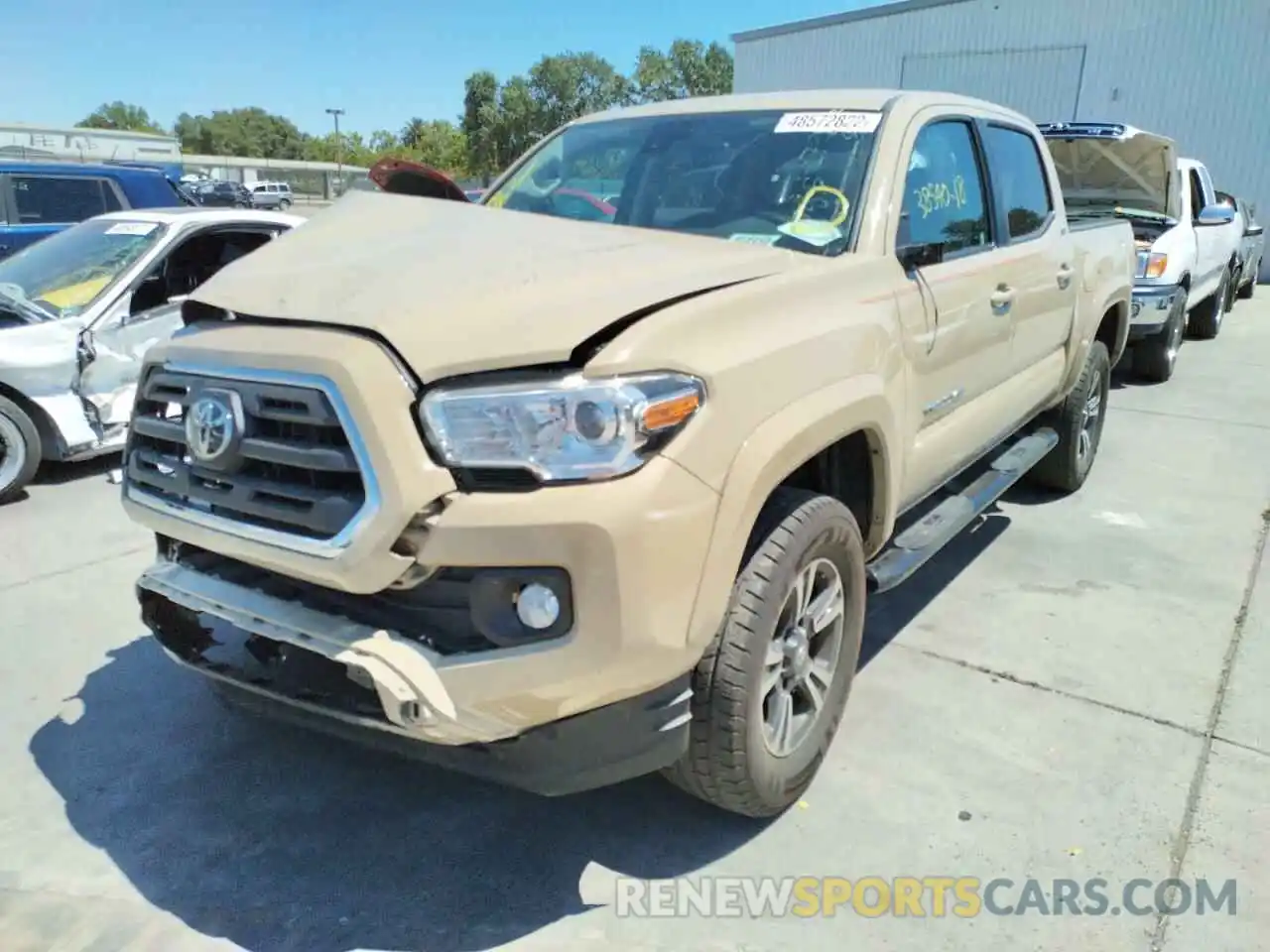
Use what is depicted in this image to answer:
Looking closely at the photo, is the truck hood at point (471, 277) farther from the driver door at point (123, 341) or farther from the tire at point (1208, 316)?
the tire at point (1208, 316)

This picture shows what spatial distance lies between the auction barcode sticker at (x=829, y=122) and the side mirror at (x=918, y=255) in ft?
1.44

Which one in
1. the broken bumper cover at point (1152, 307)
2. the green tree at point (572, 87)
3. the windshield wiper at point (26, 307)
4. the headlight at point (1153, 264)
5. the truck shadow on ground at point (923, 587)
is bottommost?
the truck shadow on ground at point (923, 587)

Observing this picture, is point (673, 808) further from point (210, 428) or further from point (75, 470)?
point (75, 470)

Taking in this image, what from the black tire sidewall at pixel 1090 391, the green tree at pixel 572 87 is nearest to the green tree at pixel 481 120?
the green tree at pixel 572 87

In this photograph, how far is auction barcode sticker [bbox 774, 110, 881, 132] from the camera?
127 inches

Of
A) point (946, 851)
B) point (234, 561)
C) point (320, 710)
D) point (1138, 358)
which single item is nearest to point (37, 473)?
point (234, 561)

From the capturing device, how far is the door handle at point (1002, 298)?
3.73 metres

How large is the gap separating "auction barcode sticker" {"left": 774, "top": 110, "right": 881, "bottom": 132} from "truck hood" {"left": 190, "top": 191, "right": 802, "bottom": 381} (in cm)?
70

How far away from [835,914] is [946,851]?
1.33 ft

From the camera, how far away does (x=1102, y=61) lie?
21.0 metres

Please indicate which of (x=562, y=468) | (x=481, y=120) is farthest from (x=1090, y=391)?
(x=481, y=120)

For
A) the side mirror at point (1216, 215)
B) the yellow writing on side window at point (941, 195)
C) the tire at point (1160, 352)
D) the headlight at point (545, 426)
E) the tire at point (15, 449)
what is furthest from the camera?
the tire at point (1160, 352)

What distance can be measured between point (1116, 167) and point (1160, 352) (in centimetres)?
206

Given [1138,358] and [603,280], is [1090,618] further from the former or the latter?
[1138,358]
